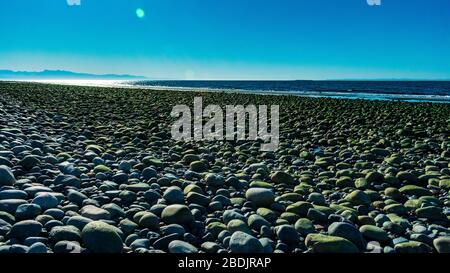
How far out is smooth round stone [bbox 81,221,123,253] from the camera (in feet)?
10.1

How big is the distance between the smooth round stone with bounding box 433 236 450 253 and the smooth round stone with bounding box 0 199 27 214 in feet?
12.9

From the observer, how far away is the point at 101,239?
3.13 m

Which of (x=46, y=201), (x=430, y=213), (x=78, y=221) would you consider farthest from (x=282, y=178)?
(x=46, y=201)

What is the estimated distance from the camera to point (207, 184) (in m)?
5.32

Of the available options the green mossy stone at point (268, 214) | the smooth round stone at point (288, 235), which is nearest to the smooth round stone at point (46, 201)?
the green mossy stone at point (268, 214)

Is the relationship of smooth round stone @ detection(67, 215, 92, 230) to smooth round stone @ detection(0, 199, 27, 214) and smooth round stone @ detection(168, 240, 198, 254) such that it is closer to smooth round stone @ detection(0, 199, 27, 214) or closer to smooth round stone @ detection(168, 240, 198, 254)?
smooth round stone @ detection(0, 199, 27, 214)

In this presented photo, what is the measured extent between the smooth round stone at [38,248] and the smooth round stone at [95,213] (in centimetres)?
77

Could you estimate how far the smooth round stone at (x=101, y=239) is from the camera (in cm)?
308

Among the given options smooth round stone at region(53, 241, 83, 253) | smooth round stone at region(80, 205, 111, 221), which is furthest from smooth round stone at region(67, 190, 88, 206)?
smooth round stone at region(53, 241, 83, 253)

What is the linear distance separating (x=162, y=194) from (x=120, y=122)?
7630mm

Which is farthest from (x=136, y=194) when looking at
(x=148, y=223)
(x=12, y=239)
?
(x=12, y=239)

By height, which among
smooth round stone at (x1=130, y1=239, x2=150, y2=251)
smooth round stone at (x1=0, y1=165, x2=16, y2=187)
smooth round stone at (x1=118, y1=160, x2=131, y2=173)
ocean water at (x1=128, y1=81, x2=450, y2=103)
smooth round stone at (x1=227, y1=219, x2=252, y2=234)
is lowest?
smooth round stone at (x1=130, y1=239, x2=150, y2=251)

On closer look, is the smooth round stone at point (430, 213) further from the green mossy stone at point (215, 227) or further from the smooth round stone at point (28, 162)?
the smooth round stone at point (28, 162)

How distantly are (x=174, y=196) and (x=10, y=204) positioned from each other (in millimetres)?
1685
